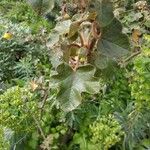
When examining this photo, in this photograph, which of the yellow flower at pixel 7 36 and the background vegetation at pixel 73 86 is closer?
the background vegetation at pixel 73 86

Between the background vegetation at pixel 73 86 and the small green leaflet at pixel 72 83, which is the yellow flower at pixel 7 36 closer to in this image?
the background vegetation at pixel 73 86

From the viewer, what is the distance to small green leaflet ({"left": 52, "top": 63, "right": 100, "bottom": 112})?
0.89 m

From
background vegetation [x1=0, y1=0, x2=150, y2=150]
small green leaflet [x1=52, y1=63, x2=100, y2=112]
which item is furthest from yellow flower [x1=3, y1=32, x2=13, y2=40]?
small green leaflet [x1=52, y1=63, x2=100, y2=112]

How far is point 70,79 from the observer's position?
3.04 feet

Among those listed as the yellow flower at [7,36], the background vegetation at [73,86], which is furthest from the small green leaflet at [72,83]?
the yellow flower at [7,36]

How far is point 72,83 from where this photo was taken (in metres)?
0.92

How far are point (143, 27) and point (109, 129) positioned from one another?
4.94 ft

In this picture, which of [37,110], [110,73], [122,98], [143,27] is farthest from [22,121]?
[143,27]

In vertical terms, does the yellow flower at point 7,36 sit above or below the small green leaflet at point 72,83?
below

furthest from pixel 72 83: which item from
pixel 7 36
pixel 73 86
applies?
pixel 7 36

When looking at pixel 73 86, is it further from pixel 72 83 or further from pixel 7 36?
pixel 7 36

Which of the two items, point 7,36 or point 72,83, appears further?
point 7,36

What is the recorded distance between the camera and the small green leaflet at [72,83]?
0.89 m

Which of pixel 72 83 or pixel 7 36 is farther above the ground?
pixel 72 83
